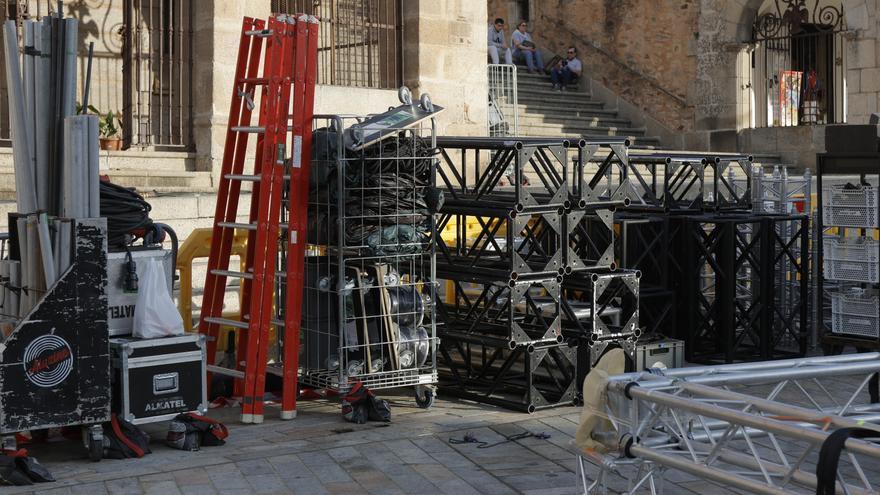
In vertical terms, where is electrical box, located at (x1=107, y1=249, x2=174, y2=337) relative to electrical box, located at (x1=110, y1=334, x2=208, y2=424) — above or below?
above

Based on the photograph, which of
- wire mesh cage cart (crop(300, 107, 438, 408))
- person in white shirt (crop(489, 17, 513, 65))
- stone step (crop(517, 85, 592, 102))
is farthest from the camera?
stone step (crop(517, 85, 592, 102))

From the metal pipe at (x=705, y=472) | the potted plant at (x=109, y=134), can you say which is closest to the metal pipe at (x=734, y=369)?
the metal pipe at (x=705, y=472)

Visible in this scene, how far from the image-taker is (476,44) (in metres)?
16.5

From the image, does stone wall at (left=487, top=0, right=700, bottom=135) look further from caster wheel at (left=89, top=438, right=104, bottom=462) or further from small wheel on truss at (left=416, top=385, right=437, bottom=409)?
caster wheel at (left=89, top=438, right=104, bottom=462)

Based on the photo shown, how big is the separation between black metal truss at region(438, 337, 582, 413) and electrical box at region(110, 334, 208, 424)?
2.20 meters

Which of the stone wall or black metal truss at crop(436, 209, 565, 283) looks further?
the stone wall

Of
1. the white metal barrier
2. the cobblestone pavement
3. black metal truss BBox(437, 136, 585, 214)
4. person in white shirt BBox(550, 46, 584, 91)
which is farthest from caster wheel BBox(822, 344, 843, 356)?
person in white shirt BBox(550, 46, 584, 91)

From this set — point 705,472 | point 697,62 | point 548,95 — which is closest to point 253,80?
point 705,472

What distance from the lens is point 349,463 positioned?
24.1 ft

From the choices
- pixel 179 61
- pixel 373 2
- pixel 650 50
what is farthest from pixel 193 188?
pixel 650 50

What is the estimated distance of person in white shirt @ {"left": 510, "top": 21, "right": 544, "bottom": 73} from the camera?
84.3 feet

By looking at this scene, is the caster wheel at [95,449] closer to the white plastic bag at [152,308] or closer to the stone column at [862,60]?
the white plastic bag at [152,308]

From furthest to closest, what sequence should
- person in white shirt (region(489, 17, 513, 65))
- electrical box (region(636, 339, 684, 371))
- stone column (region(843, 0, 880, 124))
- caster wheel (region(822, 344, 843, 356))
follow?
person in white shirt (region(489, 17, 513, 65)) → stone column (region(843, 0, 880, 124)) → caster wheel (region(822, 344, 843, 356)) → electrical box (region(636, 339, 684, 371))

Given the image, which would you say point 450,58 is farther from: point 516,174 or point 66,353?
point 66,353
